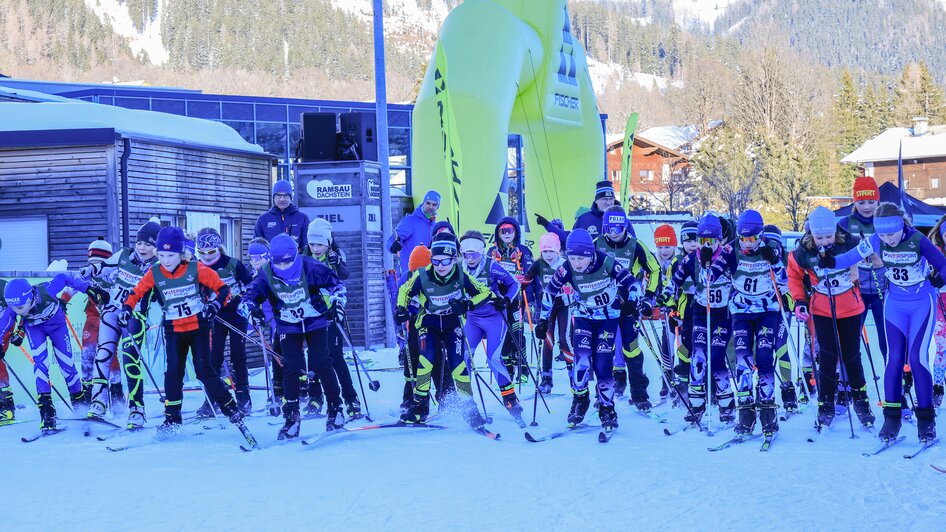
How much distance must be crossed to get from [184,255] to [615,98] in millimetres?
116352

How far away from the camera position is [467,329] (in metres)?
8.86

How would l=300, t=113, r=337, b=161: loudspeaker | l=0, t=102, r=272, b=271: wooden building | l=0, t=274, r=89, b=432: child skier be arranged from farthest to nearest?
l=300, t=113, r=337, b=161: loudspeaker
l=0, t=102, r=272, b=271: wooden building
l=0, t=274, r=89, b=432: child skier

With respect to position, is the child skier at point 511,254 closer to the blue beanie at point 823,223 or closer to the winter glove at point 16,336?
the blue beanie at point 823,223

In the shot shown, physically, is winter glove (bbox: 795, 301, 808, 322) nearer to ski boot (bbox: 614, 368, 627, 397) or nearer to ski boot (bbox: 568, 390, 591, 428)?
ski boot (bbox: 568, 390, 591, 428)

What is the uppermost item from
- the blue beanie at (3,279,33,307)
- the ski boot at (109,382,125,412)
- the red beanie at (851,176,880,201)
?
the red beanie at (851,176,880,201)

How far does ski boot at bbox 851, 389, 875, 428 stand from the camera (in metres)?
7.58

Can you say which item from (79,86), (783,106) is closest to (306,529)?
(79,86)

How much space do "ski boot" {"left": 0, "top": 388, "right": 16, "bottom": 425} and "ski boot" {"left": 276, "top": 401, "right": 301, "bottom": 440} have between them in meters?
2.94

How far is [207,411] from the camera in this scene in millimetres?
9250

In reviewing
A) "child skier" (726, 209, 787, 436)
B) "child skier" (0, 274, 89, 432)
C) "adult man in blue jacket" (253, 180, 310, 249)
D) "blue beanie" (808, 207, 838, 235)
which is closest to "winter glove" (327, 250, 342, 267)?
"adult man in blue jacket" (253, 180, 310, 249)

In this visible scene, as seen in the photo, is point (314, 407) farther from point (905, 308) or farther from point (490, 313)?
point (905, 308)

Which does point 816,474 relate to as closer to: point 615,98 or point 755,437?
point 755,437

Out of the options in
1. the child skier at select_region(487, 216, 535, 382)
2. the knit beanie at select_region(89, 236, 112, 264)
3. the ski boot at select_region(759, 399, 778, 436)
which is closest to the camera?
the ski boot at select_region(759, 399, 778, 436)

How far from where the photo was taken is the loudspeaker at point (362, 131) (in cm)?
1578
